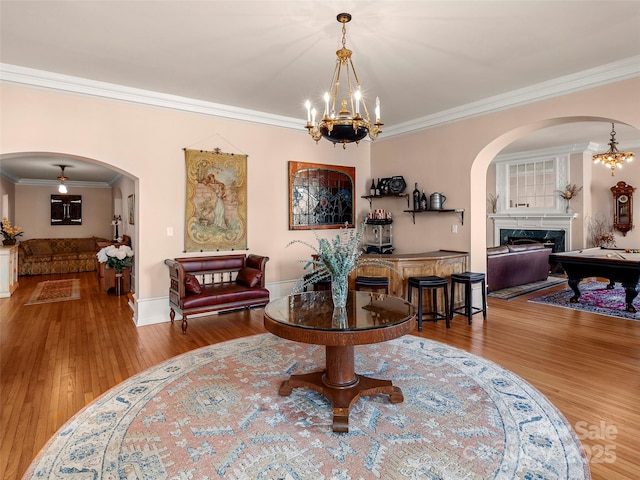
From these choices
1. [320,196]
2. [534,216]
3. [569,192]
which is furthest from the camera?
[534,216]

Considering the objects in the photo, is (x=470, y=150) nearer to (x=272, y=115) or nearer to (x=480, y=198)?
(x=480, y=198)

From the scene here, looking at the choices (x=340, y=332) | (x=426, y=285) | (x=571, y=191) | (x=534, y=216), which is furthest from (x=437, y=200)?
(x=571, y=191)

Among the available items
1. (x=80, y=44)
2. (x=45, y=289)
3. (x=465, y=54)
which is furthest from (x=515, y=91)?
(x=45, y=289)

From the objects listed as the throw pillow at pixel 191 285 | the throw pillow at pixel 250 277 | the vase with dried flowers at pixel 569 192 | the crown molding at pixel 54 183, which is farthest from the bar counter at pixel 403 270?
the crown molding at pixel 54 183

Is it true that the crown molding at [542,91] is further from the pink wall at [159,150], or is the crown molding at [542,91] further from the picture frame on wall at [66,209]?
the picture frame on wall at [66,209]

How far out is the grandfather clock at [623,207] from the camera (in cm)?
815

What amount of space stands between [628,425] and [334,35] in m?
3.73

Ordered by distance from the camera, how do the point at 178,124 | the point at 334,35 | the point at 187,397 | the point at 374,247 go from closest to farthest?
the point at 187,397, the point at 334,35, the point at 178,124, the point at 374,247

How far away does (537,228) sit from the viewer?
9148mm

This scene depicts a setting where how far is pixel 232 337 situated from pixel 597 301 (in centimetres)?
570

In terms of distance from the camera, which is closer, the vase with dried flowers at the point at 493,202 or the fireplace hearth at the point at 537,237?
the fireplace hearth at the point at 537,237

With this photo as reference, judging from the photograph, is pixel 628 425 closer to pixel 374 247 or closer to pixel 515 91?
pixel 515 91

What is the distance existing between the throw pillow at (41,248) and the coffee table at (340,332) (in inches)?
410

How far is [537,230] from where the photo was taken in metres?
9.16
